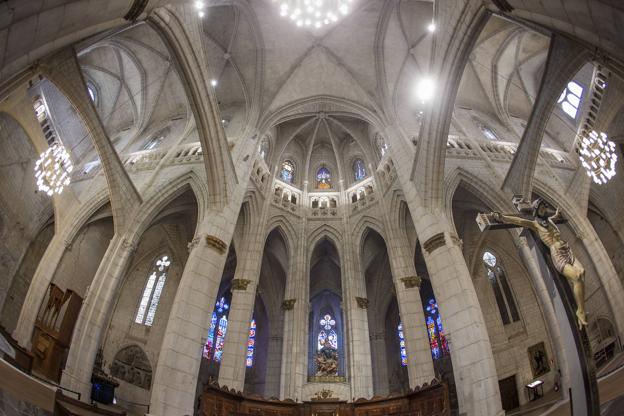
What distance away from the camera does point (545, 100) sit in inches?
473

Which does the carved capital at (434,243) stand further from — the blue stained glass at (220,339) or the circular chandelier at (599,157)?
the blue stained glass at (220,339)

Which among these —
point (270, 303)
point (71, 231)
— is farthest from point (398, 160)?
point (71, 231)

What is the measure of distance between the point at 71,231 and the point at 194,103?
6190 millimetres

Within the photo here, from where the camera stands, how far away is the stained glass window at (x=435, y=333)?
67.4 feet

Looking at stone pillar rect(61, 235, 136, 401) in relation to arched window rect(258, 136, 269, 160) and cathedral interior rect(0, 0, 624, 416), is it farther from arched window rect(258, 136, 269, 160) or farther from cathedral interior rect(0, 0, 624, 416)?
arched window rect(258, 136, 269, 160)

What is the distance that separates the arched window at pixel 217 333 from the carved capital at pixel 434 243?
39.7 feet

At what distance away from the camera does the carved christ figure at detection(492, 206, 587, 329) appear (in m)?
4.51

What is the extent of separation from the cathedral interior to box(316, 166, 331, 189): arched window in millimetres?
104

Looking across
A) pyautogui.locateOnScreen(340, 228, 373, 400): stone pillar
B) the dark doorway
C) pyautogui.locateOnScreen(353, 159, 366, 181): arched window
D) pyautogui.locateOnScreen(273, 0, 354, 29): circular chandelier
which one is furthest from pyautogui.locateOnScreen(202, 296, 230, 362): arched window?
pyautogui.locateOnScreen(273, 0, 354, 29): circular chandelier

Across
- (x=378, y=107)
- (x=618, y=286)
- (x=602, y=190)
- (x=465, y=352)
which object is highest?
(x=378, y=107)

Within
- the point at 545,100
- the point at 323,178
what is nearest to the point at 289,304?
the point at 323,178

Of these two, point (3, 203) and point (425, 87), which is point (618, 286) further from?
point (3, 203)

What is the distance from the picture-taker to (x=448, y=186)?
16.4 m

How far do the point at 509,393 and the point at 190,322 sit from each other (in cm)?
1333
